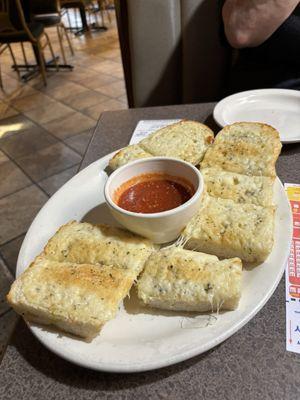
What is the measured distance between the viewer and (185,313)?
2.22 feet

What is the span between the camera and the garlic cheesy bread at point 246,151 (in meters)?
0.97

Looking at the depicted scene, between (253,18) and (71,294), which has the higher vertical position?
(253,18)

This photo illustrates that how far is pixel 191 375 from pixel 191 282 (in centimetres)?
17

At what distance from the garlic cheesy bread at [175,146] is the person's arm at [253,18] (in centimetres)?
62

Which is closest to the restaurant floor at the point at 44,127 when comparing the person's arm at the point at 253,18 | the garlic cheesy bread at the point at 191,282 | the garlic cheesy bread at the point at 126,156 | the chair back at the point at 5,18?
the chair back at the point at 5,18

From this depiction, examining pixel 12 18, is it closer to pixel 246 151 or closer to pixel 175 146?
pixel 175 146

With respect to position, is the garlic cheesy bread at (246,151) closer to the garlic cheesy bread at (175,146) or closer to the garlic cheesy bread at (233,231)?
the garlic cheesy bread at (175,146)

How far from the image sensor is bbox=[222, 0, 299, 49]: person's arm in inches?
55.1

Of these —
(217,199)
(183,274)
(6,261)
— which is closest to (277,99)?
(217,199)

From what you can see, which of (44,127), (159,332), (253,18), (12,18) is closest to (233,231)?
(159,332)

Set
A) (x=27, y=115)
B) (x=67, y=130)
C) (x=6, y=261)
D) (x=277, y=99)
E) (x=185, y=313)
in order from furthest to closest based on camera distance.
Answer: (x=27, y=115)
(x=67, y=130)
(x=6, y=261)
(x=277, y=99)
(x=185, y=313)

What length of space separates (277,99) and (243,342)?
113 cm

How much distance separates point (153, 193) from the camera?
2.87 ft

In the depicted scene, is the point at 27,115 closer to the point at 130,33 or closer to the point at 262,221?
the point at 130,33
